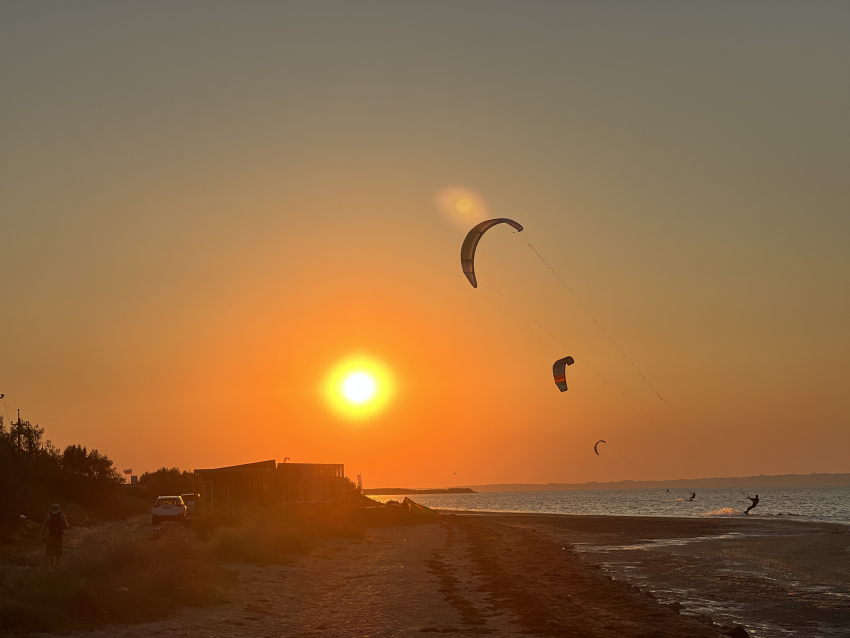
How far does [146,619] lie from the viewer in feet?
45.4

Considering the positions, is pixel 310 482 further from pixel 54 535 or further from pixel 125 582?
pixel 125 582

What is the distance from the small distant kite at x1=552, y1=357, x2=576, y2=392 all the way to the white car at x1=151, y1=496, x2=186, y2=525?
18.6 m

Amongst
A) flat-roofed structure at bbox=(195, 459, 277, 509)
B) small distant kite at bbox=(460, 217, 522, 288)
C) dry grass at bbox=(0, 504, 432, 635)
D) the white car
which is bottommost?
dry grass at bbox=(0, 504, 432, 635)

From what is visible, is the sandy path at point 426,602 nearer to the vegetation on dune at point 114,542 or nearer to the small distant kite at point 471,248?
the vegetation on dune at point 114,542

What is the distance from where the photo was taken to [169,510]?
35938 millimetres

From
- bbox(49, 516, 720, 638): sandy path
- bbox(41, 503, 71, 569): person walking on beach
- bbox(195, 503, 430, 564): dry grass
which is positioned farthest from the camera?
bbox(195, 503, 430, 564): dry grass

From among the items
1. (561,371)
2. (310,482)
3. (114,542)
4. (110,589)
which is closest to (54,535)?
(110,589)

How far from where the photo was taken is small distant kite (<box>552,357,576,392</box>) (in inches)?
1321

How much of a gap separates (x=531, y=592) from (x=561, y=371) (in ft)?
55.0

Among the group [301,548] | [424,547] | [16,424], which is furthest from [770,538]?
[16,424]

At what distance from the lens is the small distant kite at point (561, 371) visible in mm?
33550

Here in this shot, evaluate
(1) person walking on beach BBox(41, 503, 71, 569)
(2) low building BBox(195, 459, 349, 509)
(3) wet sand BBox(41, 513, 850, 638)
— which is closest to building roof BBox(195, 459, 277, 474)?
(2) low building BBox(195, 459, 349, 509)

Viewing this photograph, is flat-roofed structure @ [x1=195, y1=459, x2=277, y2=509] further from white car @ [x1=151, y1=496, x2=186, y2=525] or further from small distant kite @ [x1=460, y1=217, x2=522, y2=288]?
small distant kite @ [x1=460, y1=217, x2=522, y2=288]

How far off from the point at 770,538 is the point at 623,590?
80.2 feet
